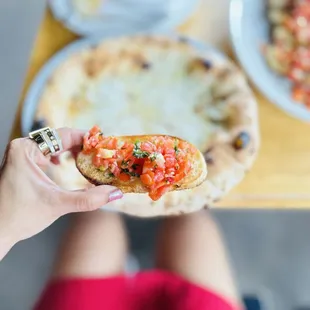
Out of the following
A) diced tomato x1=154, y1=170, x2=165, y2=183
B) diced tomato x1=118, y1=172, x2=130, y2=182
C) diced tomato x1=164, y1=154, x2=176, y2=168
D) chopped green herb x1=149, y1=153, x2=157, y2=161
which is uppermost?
chopped green herb x1=149, y1=153, x2=157, y2=161

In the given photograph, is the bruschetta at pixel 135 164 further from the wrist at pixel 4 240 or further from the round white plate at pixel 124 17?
the round white plate at pixel 124 17

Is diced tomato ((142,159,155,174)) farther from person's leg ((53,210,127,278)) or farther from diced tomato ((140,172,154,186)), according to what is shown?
person's leg ((53,210,127,278))

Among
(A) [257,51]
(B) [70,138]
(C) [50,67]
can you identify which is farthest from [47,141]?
(A) [257,51]

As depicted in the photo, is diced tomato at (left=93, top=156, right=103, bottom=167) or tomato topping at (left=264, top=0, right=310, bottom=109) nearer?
diced tomato at (left=93, top=156, right=103, bottom=167)

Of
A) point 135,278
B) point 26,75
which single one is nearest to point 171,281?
point 135,278

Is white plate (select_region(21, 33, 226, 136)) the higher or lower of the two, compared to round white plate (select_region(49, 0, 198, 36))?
lower

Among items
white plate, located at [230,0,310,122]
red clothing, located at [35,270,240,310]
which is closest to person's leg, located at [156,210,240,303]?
red clothing, located at [35,270,240,310]

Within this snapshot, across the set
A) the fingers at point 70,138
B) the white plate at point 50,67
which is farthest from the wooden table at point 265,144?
the fingers at point 70,138
